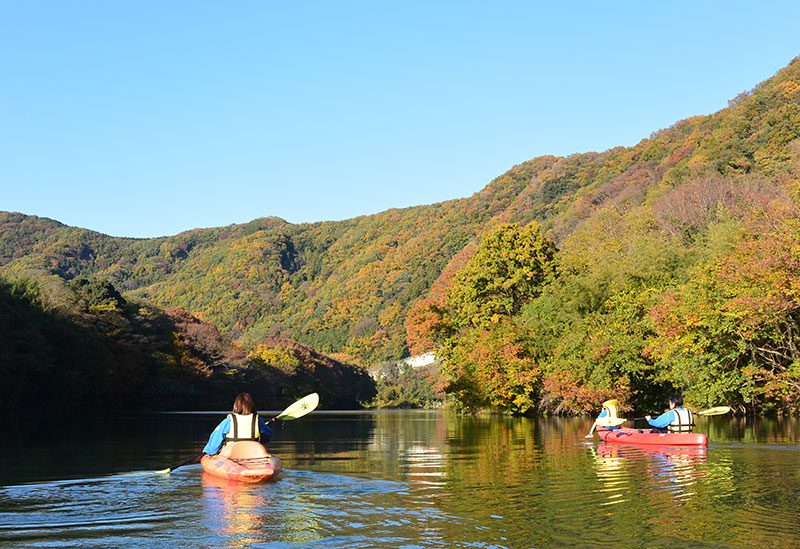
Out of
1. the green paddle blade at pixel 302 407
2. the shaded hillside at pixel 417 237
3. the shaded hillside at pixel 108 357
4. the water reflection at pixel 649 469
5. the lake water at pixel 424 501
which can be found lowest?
the water reflection at pixel 649 469

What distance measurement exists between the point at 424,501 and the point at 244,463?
3.78 metres

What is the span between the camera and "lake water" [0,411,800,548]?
9078 millimetres

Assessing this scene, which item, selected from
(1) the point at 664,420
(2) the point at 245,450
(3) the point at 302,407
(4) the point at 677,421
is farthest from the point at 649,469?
(2) the point at 245,450

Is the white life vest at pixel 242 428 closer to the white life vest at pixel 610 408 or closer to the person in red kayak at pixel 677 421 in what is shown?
the person in red kayak at pixel 677 421

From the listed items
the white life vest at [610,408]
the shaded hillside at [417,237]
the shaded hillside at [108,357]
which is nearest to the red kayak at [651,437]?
the white life vest at [610,408]

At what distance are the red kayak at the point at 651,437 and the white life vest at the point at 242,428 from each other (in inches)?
445

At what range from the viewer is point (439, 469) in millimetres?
16812

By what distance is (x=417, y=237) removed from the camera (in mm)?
160875

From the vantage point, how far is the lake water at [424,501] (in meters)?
9.08

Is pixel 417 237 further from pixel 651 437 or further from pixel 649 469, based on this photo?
pixel 649 469

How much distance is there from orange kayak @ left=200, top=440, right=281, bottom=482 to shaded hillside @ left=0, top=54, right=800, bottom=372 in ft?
179

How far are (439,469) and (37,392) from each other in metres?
46.3

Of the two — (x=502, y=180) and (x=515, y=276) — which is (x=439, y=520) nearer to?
(x=515, y=276)

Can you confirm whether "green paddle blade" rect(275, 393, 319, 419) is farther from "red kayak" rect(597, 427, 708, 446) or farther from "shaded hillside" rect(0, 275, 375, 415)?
"shaded hillside" rect(0, 275, 375, 415)
